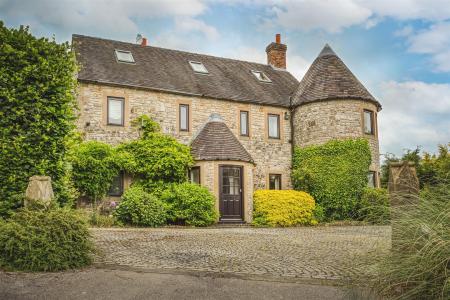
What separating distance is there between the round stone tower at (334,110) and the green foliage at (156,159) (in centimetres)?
633

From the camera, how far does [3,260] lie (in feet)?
21.0

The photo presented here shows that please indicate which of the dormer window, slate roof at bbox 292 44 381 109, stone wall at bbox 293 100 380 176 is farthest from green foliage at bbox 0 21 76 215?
slate roof at bbox 292 44 381 109

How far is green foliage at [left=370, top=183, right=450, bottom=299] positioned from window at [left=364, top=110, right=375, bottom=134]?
16209 mm

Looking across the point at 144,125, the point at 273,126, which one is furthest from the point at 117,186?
the point at 273,126

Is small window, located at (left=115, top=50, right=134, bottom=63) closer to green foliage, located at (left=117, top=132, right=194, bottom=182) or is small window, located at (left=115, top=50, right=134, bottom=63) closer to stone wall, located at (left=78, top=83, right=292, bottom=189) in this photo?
stone wall, located at (left=78, top=83, right=292, bottom=189)

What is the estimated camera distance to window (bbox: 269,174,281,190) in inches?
811

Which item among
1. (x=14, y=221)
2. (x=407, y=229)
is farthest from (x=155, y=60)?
(x=407, y=229)

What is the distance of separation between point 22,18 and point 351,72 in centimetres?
1580

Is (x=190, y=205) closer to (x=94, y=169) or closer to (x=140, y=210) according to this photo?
(x=140, y=210)

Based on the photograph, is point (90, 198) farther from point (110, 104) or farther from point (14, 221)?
point (14, 221)

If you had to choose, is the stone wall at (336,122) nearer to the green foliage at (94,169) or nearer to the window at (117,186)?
the window at (117,186)

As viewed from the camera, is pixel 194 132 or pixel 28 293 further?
pixel 194 132

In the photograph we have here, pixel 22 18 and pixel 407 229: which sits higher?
pixel 22 18

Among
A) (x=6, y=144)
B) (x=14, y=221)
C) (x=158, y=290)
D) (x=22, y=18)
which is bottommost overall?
(x=158, y=290)
